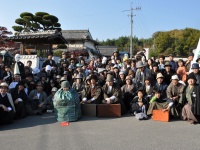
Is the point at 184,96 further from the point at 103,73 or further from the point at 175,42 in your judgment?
the point at 175,42

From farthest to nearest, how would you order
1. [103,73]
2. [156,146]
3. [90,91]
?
[103,73] → [90,91] → [156,146]

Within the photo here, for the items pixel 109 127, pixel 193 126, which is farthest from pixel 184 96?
pixel 109 127

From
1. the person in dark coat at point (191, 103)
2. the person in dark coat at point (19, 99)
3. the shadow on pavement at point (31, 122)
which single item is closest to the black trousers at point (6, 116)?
the shadow on pavement at point (31, 122)

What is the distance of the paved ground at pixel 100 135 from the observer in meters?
4.79

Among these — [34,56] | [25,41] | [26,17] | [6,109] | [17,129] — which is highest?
[26,17]

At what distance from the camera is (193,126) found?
6176 millimetres

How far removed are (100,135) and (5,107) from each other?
2.91m

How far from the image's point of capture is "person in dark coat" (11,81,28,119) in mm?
7281

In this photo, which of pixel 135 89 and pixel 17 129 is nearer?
pixel 17 129

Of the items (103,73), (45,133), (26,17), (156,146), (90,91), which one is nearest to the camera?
(156,146)

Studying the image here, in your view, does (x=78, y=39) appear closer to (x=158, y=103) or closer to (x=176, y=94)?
(x=176, y=94)

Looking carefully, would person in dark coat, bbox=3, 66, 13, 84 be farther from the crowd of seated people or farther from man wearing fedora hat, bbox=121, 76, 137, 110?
man wearing fedora hat, bbox=121, 76, 137, 110

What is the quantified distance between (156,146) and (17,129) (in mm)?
3687

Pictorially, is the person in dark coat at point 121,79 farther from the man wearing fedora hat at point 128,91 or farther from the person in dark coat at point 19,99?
the person in dark coat at point 19,99
